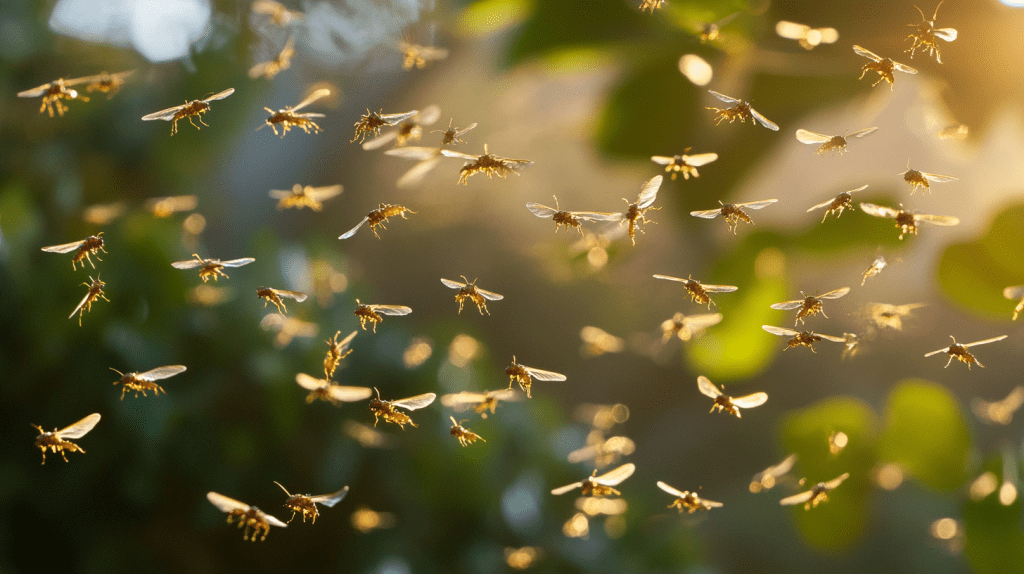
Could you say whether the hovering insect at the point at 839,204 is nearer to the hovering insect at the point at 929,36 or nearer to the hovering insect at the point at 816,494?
the hovering insect at the point at 929,36

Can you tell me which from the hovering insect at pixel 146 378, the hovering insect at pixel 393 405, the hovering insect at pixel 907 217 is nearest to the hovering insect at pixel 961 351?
the hovering insect at pixel 907 217

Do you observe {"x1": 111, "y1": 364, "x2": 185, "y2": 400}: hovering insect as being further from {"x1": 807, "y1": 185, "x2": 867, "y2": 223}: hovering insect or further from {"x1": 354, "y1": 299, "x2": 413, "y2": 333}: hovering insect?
{"x1": 807, "y1": 185, "x2": 867, "y2": 223}: hovering insect

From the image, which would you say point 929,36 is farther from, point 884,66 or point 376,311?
point 376,311

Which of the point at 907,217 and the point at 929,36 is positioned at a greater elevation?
the point at 929,36

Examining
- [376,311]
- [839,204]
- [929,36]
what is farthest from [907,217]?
[376,311]

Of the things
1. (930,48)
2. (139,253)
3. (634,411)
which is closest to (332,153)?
(139,253)

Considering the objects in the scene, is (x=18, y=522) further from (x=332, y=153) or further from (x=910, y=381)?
(x=910, y=381)
